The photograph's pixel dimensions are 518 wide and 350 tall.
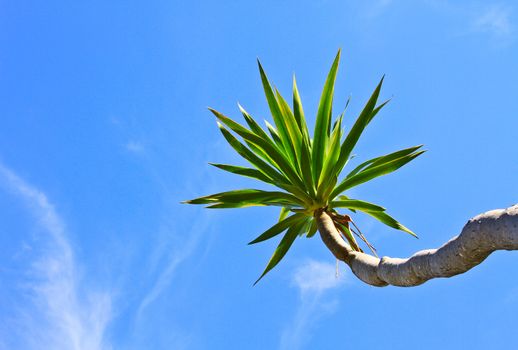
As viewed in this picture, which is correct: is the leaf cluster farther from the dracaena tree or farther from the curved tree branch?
the curved tree branch

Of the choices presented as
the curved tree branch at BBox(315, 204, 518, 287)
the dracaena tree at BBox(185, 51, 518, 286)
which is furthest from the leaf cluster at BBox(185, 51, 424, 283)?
the curved tree branch at BBox(315, 204, 518, 287)

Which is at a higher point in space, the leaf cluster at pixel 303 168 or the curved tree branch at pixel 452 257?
the leaf cluster at pixel 303 168

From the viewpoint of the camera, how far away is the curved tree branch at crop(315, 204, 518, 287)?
170 centimetres

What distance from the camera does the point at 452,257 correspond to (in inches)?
78.6

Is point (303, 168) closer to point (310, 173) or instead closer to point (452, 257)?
point (310, 173)

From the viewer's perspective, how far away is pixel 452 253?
1988mm

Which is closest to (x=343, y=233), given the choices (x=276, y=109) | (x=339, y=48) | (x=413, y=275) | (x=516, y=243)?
(x=276, y=109)

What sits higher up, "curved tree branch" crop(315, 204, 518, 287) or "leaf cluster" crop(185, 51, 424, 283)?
"leaf cluster" crop(185, 51, 424, 283)

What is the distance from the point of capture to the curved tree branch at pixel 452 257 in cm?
170

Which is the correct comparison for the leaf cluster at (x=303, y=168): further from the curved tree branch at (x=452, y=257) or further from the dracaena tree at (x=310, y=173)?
the curved tree branch at (x=452, y=257)

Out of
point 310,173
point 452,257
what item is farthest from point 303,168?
point 452,257

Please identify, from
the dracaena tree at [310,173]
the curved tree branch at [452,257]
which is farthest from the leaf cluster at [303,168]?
the curved tree branch at [452,257]

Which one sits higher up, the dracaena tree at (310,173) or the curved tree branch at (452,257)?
the dracaena tree at (310,173)

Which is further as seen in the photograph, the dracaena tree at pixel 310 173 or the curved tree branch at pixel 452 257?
the dracaena tree at pixel 310 173
